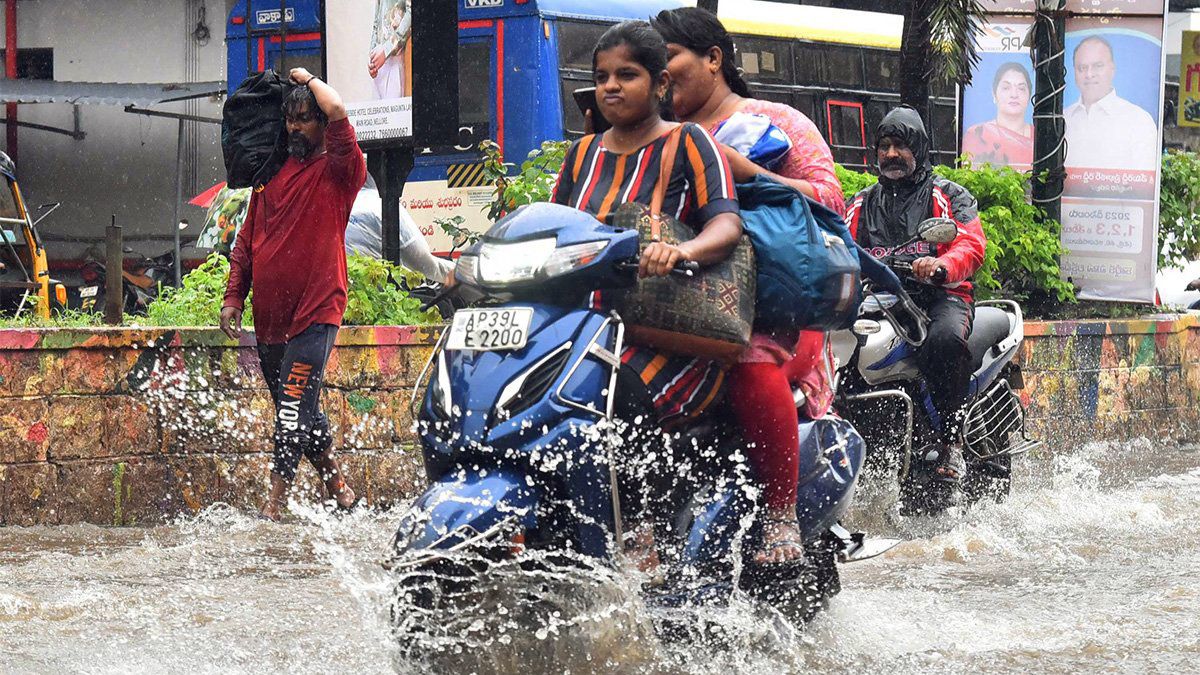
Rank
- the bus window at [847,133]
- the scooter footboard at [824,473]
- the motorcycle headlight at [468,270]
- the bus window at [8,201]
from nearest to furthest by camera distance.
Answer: the motorcycle headlight at [468,270], the scooter footboard at [824,473], the bus window at [8,201], the bus window at [847,133]

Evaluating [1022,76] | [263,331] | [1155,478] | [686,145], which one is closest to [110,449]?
[263,331]

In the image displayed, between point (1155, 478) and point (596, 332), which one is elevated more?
point (596, 332)

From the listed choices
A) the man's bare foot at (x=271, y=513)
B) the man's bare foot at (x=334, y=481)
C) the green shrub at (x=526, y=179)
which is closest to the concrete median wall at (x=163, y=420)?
the man's bare foot at (x=334, y=481)

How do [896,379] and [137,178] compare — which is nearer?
[896,379]

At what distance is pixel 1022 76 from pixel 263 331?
9.20m

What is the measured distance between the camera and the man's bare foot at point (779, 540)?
4551 mm

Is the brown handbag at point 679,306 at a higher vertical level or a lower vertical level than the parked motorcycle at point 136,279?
higher

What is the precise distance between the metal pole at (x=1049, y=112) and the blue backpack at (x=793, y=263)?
8638 mm

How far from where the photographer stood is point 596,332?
13.0 feet

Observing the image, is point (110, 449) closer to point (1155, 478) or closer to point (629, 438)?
point (629, 438)

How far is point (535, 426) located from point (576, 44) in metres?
11.4

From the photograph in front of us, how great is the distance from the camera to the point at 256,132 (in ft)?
23.3

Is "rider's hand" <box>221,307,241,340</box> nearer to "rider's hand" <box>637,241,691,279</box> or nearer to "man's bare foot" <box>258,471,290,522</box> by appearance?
"man's bare foot" <box>258,471,290,522</box>

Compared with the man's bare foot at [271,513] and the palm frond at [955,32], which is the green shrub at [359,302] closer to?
the man's bare foot at [271,513]
